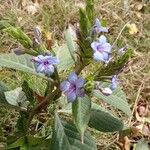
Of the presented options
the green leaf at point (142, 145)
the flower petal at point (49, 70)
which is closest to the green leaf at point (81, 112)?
the flower petal at point (49, 70)

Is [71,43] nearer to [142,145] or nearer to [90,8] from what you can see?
[90,8]

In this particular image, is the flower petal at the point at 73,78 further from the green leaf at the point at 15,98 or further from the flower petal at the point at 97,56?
the green leaf at the point at 15,98

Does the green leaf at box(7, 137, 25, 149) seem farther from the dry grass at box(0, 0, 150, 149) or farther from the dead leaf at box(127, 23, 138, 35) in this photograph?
the dead leaf at box(127, 23, 138, 35)

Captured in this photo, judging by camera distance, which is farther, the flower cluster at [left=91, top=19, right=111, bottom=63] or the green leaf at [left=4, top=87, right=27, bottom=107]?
the green leaf at [left=4, top=87, right=27, bottom=107]

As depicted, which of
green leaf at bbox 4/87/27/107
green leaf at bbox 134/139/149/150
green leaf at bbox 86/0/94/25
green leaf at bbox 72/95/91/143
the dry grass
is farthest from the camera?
the dry grass

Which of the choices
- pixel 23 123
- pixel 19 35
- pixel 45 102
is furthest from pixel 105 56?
pixel 23 123

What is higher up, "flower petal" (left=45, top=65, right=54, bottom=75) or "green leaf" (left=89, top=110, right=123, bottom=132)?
"flower petal" (left=45, top=65, right=54, bottom=75)

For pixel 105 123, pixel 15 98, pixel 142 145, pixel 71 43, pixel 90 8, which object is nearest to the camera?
pixel 90 8

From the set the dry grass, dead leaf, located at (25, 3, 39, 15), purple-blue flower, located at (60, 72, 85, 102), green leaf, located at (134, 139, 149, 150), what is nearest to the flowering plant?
purple-blue flower, located at (60, 72, 85, 102)

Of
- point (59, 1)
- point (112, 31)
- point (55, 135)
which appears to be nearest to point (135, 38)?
point (112, 31)
